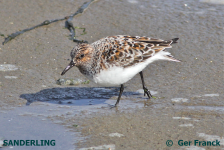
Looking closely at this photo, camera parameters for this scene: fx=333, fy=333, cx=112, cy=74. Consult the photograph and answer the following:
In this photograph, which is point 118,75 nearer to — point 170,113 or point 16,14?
point 170,113

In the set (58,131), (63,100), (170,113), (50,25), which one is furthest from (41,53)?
(170,113)

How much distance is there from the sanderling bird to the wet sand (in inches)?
27.2

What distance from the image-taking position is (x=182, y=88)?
6961 millimetres

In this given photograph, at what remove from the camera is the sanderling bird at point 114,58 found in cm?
610

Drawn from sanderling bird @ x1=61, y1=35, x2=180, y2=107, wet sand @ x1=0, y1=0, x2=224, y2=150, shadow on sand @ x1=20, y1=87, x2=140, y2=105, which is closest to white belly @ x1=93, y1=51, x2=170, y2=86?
sanderling bird @ x1=61, y1=35, x2=180, y2=107

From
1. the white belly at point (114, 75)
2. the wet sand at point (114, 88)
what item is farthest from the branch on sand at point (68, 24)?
the white belly at point (114, 75)

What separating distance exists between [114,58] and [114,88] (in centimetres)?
136

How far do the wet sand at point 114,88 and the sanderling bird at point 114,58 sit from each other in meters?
0.69

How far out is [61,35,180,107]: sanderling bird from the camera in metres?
6.10

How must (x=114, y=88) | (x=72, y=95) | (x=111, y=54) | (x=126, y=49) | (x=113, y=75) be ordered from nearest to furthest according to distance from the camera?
1. (x=113, y=75)
2. (x=111, y=54)
3. (x=126, y=49)
4. (x=72, y=95)
5. (x=114, y=88)

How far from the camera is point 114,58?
6148 mm

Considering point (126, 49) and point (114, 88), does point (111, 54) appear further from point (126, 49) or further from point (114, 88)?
point (114, 88)

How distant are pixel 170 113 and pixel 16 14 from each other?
216 inches

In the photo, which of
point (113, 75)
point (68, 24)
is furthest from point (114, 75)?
point (68, 24)
